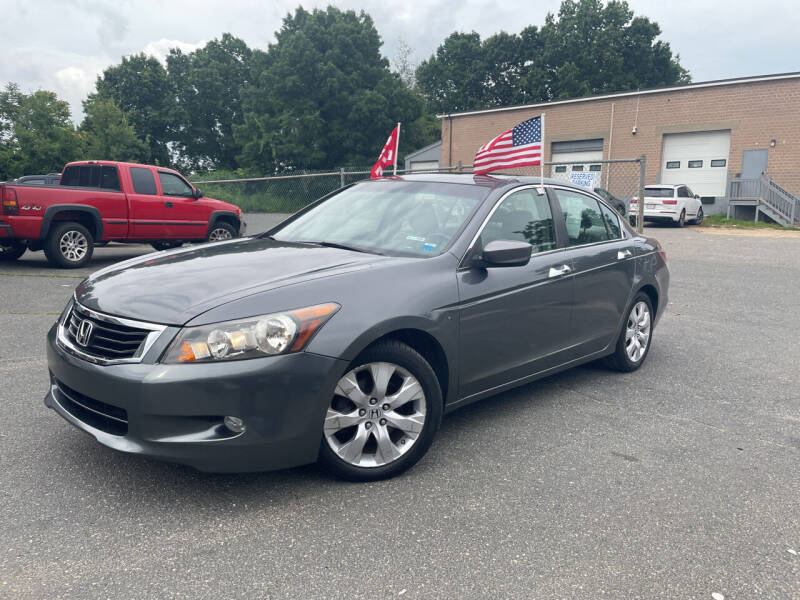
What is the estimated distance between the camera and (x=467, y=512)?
2.97m

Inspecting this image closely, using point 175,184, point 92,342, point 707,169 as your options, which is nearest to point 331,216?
point 92,342

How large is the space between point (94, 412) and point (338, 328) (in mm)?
1178

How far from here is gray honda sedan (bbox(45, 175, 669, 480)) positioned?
2.79 metres

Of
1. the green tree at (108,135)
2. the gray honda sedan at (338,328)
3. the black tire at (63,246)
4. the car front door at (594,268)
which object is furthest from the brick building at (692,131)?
the green tree at (108,135)

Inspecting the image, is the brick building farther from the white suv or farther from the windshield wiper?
the windshield wiper

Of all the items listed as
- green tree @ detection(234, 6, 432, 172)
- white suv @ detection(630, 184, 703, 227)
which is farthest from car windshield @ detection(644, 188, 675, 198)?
green tree @ detection(234, 6, 432, 172)

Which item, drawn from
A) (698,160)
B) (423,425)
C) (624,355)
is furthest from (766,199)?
(423,425)

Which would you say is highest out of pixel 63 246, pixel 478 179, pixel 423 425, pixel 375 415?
pixel 478 179

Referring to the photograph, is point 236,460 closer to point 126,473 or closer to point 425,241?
point 126,473

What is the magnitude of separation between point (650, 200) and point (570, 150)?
951 cm

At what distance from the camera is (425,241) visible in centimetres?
386

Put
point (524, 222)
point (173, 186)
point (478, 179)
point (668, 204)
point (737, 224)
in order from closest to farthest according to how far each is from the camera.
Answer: point (524, 222), point (478, 179), point (173, 186), point (668, 204), point (737, 224)

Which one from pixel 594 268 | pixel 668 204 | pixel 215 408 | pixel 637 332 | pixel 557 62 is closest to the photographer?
pixel 215 408

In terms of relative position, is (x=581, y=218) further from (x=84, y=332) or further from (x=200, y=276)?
(x=84, y=332)
